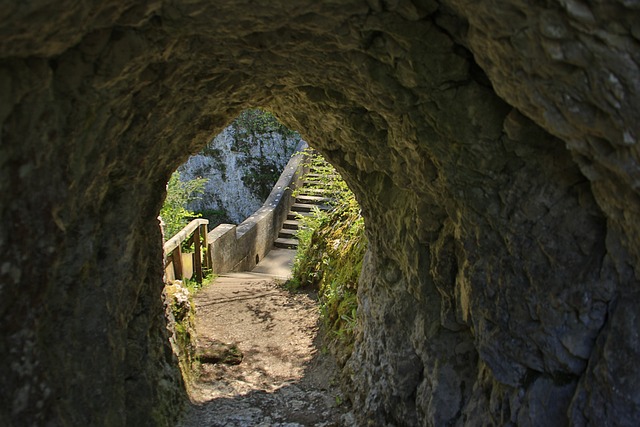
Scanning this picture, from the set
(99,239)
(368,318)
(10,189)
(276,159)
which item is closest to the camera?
(10,189)

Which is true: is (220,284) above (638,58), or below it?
below

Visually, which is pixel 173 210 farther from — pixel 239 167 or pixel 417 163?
pixel 239 167

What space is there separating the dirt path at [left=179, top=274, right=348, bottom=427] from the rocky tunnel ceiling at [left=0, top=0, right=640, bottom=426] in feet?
5.40

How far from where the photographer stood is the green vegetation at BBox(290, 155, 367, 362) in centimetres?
709

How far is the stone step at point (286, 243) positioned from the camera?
45.6ft

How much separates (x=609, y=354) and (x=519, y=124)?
1.18 metres

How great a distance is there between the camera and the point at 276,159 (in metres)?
17.9

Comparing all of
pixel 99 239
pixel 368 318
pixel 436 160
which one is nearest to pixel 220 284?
pixel 368 318

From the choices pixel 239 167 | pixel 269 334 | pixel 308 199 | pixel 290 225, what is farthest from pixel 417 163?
pixel 239 167

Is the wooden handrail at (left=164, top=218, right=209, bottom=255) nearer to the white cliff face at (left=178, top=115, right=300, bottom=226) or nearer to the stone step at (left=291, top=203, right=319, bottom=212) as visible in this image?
the stone step at (left=291, top=203, right=319, bottom=212)

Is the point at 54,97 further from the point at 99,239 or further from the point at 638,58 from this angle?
the point at 638,58

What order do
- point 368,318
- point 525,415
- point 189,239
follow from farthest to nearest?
1. point 189,239
2. point 368,318
3. point 525,415

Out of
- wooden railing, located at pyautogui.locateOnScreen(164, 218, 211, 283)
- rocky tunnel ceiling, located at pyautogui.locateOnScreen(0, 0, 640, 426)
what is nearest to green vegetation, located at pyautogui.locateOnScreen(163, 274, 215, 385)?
wooden railing, located at pyautogui.locateOnScreen(164, 218, 211, 283)

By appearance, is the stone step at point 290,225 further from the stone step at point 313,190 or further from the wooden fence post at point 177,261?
the wooden fence post at point 177,261
